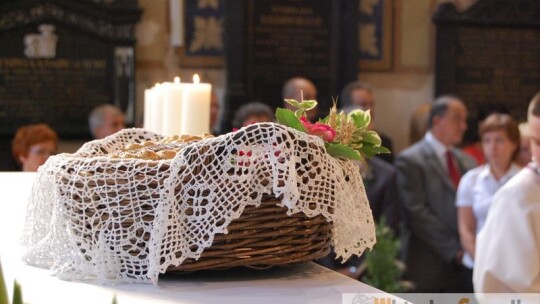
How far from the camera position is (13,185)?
2.19 meters

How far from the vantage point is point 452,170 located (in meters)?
5.74

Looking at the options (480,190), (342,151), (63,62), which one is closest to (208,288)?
(342,151)

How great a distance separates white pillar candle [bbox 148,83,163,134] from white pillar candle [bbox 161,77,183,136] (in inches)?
3.3

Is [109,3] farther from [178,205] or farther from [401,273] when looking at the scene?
[178,205]

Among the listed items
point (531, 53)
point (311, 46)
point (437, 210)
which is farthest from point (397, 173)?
point (531, 53)

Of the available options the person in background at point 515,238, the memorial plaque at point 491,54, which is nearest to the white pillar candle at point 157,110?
A: the person in background at point 515,238

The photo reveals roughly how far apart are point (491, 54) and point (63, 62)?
12.0ft

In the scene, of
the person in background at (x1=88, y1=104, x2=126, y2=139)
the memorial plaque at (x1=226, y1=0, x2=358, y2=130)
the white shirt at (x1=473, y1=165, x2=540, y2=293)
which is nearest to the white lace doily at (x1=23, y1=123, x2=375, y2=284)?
the white shirt at (x1=473, y1=165, x2=540, y2=293)

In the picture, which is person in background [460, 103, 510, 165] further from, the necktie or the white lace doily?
the white lace doily

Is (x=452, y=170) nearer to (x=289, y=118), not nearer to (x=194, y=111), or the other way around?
(x=194, y=111)

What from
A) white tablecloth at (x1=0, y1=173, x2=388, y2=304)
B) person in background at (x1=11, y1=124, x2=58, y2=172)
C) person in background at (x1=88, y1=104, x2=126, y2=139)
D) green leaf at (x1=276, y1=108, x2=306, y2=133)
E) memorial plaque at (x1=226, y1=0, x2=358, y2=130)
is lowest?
person in background at (x1=11, y1=124, x2=58, y2=172)

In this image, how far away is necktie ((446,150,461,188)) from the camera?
570 cm

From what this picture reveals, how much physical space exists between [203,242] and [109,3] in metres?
6.27

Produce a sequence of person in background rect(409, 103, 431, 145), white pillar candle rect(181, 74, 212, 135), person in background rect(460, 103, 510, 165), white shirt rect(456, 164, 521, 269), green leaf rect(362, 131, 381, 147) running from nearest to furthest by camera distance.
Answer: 1. green leaf rect(362, 131, 381, 147)
2. white pillar candle rect(181, 74, 212, 135)
3. white shirt rect(456, 164, 521, 269)
4. person in background rect(409, 103, 431, 145)
5. person in background rect(460, 103, 510, 165)
